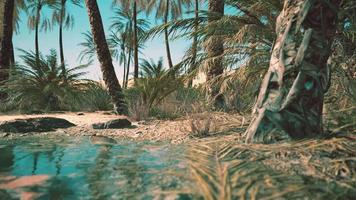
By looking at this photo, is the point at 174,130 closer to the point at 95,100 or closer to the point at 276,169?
the point at 276,169

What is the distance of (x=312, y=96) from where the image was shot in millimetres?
4105

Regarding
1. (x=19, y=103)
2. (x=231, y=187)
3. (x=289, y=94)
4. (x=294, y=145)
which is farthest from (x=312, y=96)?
(x=19, y=103)

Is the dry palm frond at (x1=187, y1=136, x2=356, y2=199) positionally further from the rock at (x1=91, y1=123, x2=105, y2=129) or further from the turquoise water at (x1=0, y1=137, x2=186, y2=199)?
the rock at (x1=91, y1=123, x2=105, y2=129)

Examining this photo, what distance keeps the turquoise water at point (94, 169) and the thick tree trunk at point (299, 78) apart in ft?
3.13

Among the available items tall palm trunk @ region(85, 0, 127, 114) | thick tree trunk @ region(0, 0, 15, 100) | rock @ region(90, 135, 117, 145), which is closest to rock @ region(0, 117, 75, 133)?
rock @ region(90, 135, 117, 145)

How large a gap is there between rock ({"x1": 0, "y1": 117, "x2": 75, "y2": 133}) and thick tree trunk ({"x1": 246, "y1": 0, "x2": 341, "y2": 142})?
412 cm

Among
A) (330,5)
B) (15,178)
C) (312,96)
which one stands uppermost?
(330,5)

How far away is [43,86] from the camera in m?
11.4

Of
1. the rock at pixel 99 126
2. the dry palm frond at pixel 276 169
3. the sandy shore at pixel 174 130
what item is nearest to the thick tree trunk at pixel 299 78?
the dry palm frond at pixel 276 169

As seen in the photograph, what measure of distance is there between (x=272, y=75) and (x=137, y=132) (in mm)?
2796

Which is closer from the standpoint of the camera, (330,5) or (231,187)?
(231,187)

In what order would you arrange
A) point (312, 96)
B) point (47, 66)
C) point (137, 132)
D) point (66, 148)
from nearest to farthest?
1. point (312, 96)
2. point (66, 148)
3. point (137, 132)
4. point (47, 66)

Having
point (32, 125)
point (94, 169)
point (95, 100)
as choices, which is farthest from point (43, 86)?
point (94, 169)

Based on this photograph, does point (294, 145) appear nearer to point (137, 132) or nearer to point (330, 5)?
point (330, 5)
